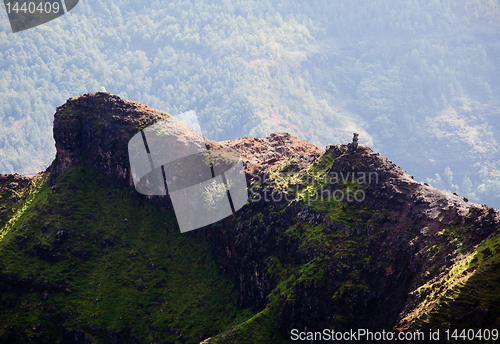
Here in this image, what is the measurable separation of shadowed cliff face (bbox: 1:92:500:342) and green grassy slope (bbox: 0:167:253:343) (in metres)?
2.34

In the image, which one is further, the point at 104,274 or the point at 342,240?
the point at 104,274

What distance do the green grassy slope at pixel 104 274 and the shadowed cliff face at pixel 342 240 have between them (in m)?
2.34

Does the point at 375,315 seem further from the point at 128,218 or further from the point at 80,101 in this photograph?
the point at 80,101

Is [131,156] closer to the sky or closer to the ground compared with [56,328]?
closer to the sky

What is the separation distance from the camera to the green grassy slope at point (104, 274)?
155ft

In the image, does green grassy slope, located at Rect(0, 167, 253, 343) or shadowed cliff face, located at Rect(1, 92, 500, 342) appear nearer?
shadowed cliff face, located at Rect(1, 92, 500, 342)

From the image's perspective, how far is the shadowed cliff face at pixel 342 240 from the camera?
34719 mm

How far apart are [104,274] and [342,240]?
26.1 meters

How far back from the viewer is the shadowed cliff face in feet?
114

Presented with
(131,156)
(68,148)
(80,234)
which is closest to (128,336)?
(80,234)

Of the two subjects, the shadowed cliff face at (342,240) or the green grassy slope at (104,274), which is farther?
the green grassy slope at (104,274)

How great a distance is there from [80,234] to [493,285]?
42.5 meters

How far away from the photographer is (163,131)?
58.5 metres

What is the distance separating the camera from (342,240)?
4234 cm
